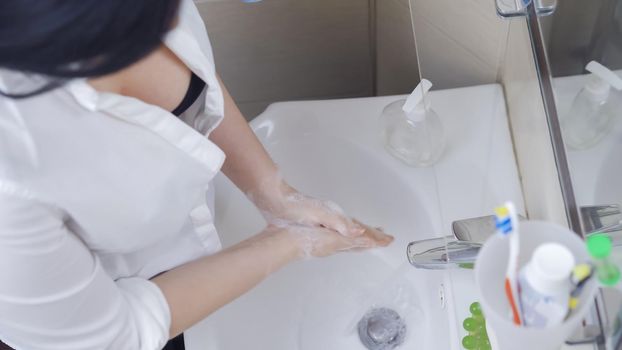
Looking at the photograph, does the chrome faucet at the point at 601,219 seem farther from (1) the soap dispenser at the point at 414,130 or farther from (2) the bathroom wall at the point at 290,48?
(2) the bathroom wall at the point at 290,48

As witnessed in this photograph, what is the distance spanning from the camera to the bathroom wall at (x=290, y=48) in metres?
1.24

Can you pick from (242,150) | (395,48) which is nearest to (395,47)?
(395,48)

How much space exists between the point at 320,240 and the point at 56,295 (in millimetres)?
385

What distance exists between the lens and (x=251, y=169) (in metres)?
0.93

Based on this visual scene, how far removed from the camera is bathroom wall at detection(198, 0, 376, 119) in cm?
124

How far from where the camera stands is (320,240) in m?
0.90

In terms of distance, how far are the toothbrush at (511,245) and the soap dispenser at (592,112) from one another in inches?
12.0

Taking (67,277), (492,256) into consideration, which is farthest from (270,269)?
(492,256)

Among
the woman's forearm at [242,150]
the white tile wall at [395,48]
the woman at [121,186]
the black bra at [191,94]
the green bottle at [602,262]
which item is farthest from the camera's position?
the white tile wall at [395,48]

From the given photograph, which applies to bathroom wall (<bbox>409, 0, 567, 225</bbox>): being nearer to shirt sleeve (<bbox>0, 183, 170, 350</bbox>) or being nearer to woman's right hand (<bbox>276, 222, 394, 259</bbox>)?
woman's right hand (<bbox>276, 222, 394, 259</bbox>)

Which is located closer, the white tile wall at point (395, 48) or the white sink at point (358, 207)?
the white sink at point (358, 207)

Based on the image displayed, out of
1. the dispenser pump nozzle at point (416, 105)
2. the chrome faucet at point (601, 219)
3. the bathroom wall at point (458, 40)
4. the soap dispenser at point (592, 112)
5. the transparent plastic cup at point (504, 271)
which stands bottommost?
the transparent plastic cup at point (504, 271)

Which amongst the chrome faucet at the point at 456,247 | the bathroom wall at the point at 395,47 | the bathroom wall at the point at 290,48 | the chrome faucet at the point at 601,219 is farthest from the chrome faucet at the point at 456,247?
the bathroom wall at the point at 290,48

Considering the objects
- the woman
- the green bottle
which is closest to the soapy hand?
the woman
